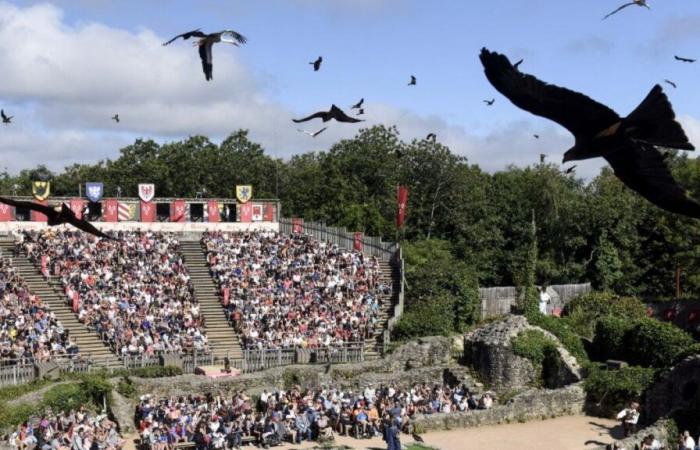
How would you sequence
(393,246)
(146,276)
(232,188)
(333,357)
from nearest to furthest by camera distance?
1. (333,357)
2. (146,276)
3. (393,246)
4. (232,188)

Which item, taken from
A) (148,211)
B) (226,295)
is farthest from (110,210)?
(226,295)

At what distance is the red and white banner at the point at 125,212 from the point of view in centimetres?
4719

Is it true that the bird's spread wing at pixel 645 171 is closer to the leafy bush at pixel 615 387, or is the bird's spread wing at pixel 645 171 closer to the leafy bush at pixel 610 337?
the leafy bush at pixel 615 387

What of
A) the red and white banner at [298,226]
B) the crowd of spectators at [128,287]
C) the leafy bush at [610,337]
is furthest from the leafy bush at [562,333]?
the red and white banner at [298,226]

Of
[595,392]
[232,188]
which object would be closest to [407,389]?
[595,392]

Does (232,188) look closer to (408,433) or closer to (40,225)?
(40,225)

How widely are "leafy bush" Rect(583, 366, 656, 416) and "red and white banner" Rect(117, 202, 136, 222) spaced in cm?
2479

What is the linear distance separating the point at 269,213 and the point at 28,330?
66.9ft

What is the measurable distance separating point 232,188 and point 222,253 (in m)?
30.6

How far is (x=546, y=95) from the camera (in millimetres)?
9773

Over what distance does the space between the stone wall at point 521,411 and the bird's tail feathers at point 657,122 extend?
21.5 metres

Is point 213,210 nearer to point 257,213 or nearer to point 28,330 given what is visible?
point 257,213

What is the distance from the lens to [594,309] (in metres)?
43.5

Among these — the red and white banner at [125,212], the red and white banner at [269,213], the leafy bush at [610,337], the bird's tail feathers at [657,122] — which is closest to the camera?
the bird's tail feathers at [657,122]
